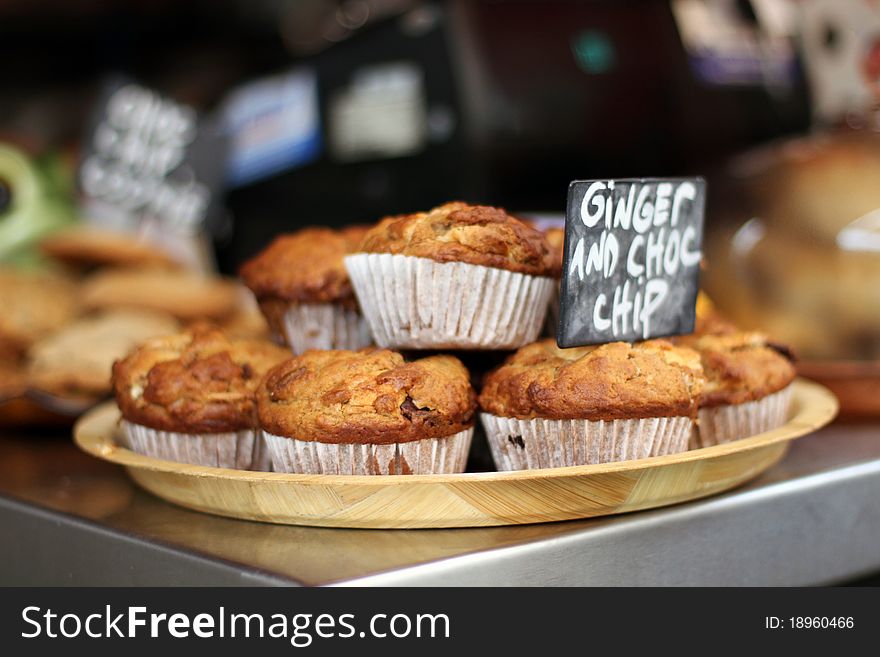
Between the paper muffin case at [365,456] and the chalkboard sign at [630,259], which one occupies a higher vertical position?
the chalkboard sign at [630,259]

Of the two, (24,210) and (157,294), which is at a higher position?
(24,210)

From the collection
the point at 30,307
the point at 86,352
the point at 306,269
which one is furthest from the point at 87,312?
the point at 306,269

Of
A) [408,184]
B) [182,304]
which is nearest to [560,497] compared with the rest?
[182,304]

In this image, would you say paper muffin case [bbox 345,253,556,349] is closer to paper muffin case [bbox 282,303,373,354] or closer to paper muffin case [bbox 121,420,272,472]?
paper muffin case [bbox 282,303,373,354]

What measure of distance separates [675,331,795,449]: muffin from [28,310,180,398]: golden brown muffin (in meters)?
1.05

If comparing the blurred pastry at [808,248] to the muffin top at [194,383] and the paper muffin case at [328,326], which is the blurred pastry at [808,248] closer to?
the paper muffin case at [328,326]

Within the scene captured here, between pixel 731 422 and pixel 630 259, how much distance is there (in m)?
0.29

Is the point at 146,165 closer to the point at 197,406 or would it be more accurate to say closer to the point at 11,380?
the point at 11,380

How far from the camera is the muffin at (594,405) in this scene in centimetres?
133

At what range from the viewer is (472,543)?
1.20m

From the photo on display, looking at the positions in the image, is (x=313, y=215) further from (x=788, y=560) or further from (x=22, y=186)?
(x=788, y=560)

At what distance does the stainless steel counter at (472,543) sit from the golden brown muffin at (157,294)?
2.58 feet

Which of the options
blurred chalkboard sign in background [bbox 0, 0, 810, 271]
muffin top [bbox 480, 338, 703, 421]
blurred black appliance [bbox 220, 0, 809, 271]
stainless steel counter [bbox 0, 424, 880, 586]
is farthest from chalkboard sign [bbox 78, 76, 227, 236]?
muffin top [bbox 480, 338, 703, 421]

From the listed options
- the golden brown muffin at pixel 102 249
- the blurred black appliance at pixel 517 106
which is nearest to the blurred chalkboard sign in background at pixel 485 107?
the blurred black appliance at pixel 517 106
